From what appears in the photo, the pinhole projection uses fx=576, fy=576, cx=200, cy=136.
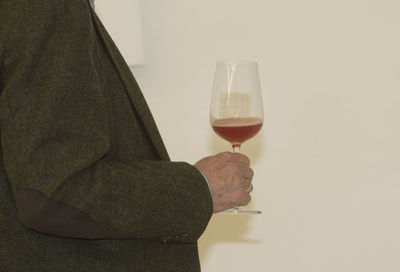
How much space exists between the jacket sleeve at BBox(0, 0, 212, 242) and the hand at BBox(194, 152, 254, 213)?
137 mm

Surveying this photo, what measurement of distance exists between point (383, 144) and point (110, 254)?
3.62 feet

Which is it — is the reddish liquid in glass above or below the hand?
above

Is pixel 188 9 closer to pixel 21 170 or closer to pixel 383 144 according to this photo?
pixel 383 144

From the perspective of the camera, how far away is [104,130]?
0.84 meters

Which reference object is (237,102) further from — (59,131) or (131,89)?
(59,131)

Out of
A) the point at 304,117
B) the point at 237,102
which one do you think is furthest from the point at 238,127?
the point at 304,117

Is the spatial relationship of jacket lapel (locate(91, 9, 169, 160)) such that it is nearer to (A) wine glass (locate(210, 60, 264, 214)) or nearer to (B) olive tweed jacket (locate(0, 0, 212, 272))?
(B) olive tweed jacket (locate(0, 0, 212, 272))

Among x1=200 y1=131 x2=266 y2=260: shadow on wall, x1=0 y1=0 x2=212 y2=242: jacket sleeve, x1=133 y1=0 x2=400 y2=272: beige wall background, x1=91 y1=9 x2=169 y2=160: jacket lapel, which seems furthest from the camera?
x1=200 y1=131 x2=266 y2=260: shadow on wall

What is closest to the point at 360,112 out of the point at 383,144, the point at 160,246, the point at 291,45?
the point at 383,144

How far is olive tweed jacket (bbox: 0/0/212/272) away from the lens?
79 cm

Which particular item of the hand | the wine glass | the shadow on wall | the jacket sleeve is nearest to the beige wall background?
the shadow on wall

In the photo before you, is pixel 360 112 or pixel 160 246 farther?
pixel 360 112

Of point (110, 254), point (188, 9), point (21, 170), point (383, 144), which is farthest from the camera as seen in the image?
point (188, 9)

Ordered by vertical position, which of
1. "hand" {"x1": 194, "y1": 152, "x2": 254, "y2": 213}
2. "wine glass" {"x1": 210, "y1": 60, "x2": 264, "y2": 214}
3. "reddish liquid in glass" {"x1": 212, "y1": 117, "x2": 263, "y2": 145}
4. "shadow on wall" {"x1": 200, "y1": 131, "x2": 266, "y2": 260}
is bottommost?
"shadow on wall" {"x1": 200, "y1": 131, "x2": 266, "y2": 260}
